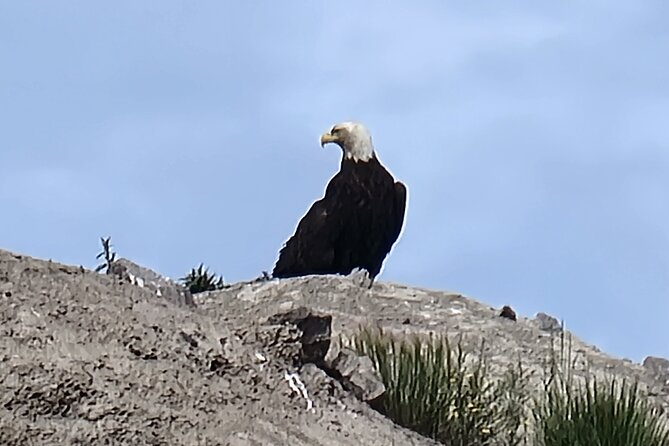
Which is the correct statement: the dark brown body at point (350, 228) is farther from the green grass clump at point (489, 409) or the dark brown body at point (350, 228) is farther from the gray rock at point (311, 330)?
the gray rock at point (311, 330)

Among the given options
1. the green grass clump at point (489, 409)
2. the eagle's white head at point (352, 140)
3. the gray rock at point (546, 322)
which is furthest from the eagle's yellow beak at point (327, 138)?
the green grass clump at point (489, 409)

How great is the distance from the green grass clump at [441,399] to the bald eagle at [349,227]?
8.57 metres

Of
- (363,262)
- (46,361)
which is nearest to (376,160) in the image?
(363,262)

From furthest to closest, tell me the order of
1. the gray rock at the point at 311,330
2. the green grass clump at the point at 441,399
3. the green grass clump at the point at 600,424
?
the green grass clump at the point at 441,399
the green grass clump at the point at 600,424
the gray rock at the point at 311,330

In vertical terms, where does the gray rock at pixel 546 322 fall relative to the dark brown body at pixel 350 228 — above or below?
below

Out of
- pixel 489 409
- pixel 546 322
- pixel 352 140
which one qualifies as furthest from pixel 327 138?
pixel 489 409

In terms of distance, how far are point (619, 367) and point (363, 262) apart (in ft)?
19.6

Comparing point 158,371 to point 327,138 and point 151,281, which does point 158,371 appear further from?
point 327,138

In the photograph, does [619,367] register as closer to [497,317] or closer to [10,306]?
[497,317]

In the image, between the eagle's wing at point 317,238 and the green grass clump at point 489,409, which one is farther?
the eagle's wing at point 317,238

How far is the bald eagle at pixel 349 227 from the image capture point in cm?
1727

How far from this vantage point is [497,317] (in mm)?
13555

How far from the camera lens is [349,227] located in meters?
17.3

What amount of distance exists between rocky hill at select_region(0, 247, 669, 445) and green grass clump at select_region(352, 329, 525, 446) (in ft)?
2.18
